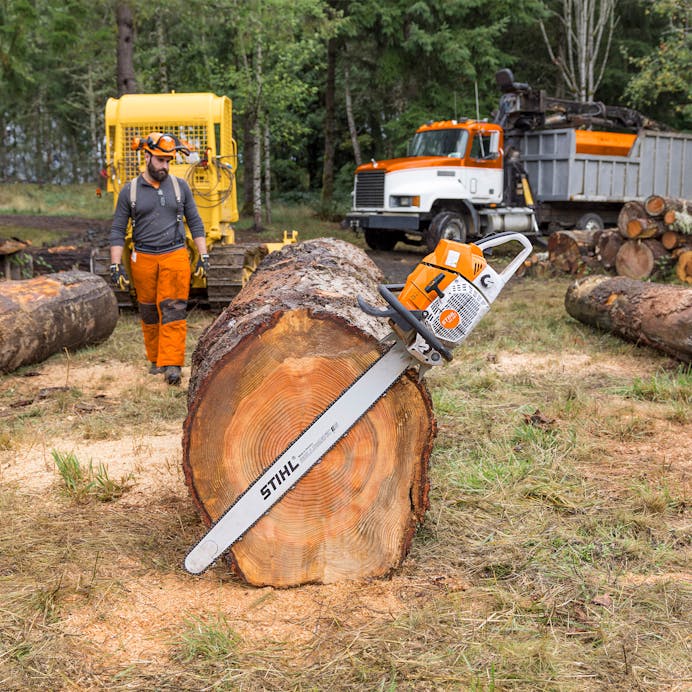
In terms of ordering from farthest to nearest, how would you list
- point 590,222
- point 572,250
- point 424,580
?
point 590,222 < point 572,250 < point 424,580

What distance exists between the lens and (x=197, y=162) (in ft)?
31.0

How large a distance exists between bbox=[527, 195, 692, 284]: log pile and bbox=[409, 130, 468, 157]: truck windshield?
3.93 metres

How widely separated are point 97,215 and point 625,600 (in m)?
24.3

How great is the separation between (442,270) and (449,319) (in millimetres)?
201

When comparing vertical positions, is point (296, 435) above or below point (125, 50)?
below

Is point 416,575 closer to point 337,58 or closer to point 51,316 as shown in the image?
point 51,316

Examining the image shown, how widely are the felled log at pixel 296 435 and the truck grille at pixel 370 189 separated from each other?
1332 cm

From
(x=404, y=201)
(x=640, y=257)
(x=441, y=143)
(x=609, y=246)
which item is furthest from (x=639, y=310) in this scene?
(x=441, y=143)

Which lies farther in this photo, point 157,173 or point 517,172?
point 517,172

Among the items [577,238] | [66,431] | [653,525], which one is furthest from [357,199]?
[653,525]

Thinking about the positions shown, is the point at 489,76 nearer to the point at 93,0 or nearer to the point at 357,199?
the point at 357,199

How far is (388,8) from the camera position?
70.9 feet

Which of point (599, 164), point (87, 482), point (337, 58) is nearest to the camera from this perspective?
point (87, 482)

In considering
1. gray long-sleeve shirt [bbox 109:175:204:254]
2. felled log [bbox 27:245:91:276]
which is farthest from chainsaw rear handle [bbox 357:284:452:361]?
felled log [bbox 27:245:91:276]
